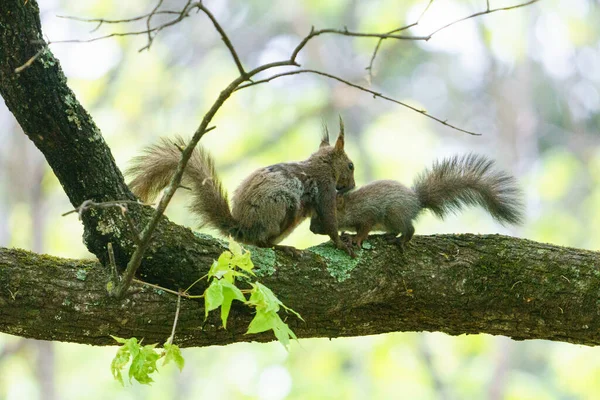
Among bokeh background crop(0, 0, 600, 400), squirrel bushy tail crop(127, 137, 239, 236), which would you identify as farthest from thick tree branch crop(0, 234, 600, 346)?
bokeh background crop(0, 0, 600, 400)

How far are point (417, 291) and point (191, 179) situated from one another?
4.31 feet

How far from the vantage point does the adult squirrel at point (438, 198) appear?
4039mm

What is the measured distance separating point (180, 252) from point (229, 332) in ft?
1.37

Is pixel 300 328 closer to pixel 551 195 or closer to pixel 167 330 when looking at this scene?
pixel 167 330

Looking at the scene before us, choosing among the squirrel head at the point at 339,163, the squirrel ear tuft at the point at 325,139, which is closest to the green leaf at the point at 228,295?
the squirrel head at the point at 339,163

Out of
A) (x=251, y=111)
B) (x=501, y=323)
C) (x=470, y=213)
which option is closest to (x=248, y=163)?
(x=251, y=111)

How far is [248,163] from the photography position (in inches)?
483

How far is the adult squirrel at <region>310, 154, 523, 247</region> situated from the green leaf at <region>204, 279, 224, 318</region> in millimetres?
1914

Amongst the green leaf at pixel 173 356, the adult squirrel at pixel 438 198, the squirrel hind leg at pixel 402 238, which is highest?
the adult squirrel at pixel 438 198

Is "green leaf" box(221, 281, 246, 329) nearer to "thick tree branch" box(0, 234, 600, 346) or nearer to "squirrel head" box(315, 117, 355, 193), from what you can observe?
"thick tree branch" box(0, 234, 600, 346)

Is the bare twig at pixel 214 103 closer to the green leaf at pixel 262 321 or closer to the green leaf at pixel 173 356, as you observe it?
the green leaf at pixel 173 356

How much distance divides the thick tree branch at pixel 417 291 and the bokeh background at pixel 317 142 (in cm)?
599

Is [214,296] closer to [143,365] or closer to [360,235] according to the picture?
[143,365]

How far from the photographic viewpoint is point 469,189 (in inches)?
162
